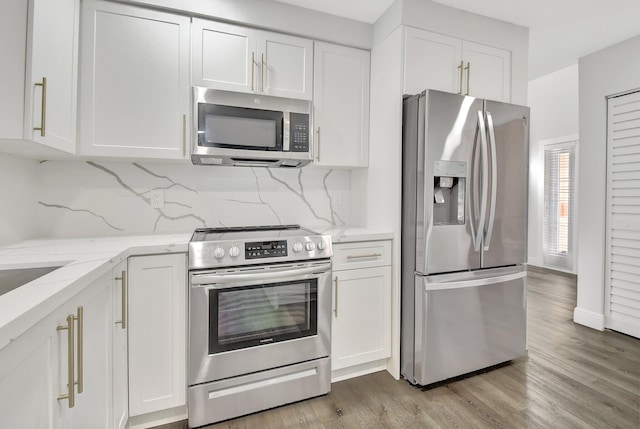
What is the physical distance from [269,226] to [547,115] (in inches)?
196

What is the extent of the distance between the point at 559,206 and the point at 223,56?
5.24m

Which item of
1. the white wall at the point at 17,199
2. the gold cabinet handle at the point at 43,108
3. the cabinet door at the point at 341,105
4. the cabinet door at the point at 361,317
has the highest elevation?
the cabinet door at the point at 341,105

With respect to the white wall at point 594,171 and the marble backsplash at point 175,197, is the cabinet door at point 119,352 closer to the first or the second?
the marble backsplash at point 175,197

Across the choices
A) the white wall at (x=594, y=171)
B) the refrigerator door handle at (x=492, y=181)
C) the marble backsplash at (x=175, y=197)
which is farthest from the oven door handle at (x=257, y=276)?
the white wall at (x=594, y=171)

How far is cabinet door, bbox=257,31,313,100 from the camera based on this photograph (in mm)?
2137

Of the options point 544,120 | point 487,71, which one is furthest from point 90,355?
point 544,120

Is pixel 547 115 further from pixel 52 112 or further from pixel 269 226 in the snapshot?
pixel 52 112

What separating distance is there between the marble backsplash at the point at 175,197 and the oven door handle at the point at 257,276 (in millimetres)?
721

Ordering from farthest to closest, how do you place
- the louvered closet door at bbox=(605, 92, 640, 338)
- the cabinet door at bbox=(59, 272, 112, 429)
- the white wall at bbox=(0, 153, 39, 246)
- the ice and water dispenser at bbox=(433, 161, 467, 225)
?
the louvered closet door at bbox=(605, 92, 640, 338)
the ice and water dispenser at bbox=(433, 161, 467, 225)
the white wall at bbox=(0, 153, 39, 246)
the cabinet door at bbox=(59, 272, 112, 429)

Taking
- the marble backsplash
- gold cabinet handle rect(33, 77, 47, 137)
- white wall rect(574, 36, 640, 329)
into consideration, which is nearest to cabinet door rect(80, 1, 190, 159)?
the marble backsplash

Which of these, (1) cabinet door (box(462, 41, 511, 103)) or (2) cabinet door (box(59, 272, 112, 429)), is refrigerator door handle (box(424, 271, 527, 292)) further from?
(2) cabinet door (box(59, 272, 112, 429))

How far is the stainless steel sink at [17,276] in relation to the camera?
1.21m

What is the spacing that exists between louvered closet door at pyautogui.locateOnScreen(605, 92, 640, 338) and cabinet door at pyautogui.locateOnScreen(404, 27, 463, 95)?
1.65 metres

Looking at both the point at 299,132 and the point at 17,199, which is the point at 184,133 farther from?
the point at 17,199
